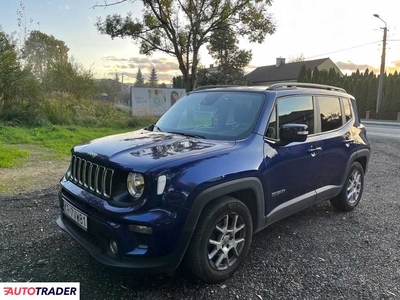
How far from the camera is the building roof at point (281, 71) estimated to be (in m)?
48.9

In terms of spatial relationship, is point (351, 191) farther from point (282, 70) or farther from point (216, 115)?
point (282, 70)

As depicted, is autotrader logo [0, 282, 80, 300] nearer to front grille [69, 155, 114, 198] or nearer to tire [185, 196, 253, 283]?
front grille [69, 155, 114, 198]

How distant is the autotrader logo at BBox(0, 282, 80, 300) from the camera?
249 cm

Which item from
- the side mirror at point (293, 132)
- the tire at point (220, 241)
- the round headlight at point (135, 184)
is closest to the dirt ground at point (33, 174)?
the round headlight at point (135, 184)

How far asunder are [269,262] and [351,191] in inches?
89.4

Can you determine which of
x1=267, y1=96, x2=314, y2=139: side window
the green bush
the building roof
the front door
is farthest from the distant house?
the front door

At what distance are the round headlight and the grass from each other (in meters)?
5.53

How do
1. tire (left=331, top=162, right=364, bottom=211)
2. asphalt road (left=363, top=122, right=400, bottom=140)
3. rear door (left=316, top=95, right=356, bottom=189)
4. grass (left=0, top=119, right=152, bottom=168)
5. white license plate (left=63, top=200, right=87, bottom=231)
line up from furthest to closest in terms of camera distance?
asphalt road (left=363, top=122, right=400, bottom=140) → grass (left=0, top=119, right=152, bottom=168) → tire (left=331, top=162, right=364, bottom=211) → rear door (left=316, top=95, right=356, bottom=189) → white license plate (left=63, top=200, right=87, bottom=231)

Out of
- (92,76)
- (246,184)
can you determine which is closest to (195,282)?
(246,184)

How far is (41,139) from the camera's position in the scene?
1028 centimetres

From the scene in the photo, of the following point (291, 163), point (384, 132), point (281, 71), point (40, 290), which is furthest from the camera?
point (281, 71)

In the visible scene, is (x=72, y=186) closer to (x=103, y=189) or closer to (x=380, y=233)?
(x=103, y=189)

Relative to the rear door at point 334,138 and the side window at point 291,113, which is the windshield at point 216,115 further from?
the rear door at point 334,138

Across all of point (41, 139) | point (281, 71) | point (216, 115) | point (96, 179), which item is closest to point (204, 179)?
point (96, 179)
